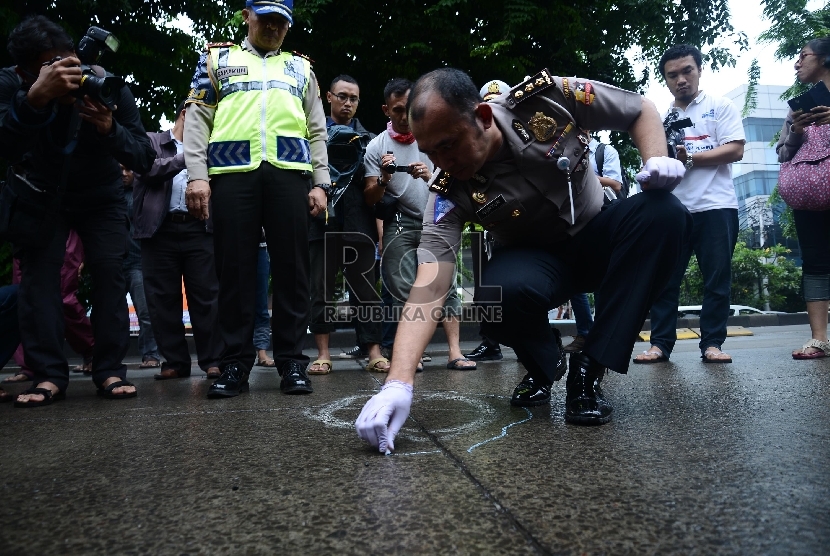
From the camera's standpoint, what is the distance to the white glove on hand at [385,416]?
6.40 ft

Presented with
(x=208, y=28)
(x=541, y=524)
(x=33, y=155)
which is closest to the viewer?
(x=541, y=524)

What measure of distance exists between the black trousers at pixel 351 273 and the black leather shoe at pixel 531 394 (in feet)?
6.93

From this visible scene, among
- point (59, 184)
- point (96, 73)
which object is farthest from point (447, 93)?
point (59, 184)

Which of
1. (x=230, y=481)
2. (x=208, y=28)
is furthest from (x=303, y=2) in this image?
(x=230, y=481)

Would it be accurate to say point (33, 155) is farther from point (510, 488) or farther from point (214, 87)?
point (510, 488)

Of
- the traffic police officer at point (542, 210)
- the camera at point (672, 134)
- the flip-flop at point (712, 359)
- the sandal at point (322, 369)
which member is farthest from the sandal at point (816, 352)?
the sandal at point (322, 369)

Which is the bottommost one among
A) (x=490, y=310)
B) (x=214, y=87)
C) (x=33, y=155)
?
(x=490, y=310)

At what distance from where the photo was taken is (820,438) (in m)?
1.93

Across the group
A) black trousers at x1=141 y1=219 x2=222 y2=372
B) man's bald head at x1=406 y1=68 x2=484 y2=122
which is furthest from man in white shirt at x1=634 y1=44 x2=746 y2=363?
black trousers at x1=141 y1=219 x2=222 y2=372

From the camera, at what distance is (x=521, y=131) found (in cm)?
246

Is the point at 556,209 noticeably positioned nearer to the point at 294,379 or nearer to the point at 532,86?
the point at 532,86

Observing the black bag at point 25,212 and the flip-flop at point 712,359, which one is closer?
the black bag at point 25,212

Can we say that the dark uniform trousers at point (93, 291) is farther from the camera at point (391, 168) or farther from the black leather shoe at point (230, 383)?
the camera at point (391, 168)

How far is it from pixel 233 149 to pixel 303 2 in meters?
6.13
